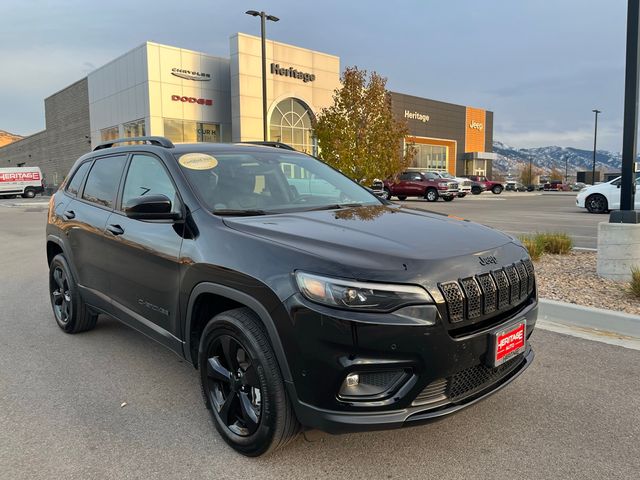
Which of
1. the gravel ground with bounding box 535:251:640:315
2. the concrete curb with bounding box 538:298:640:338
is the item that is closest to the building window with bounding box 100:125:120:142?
the gravel ground with bounding box 535:251:640:315

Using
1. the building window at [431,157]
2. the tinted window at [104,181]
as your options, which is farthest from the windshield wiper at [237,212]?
the building window at [431,157]

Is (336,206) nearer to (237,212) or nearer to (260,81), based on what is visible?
(237,212)

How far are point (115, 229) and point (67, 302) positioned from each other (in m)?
1.58

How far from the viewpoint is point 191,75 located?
107 feet

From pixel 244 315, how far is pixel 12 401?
208cm

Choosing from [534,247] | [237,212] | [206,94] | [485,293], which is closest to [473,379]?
[485,293]

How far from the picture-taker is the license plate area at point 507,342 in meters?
2.57

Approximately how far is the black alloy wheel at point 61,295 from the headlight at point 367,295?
3.41m

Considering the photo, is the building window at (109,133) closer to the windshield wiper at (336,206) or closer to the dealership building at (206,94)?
the dealership building at (206,94)

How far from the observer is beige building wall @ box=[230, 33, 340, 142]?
105 feet

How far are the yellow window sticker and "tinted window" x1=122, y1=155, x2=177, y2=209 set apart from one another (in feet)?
0.50

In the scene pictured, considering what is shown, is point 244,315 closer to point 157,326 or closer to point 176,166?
point 157,326

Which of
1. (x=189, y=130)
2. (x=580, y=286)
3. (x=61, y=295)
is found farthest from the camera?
(x=189, y=130)

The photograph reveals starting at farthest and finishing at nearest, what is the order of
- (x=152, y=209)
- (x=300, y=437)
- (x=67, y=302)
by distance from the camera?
(x=67, y=302) < (x=152, y=209) < (x=300, y=437)
